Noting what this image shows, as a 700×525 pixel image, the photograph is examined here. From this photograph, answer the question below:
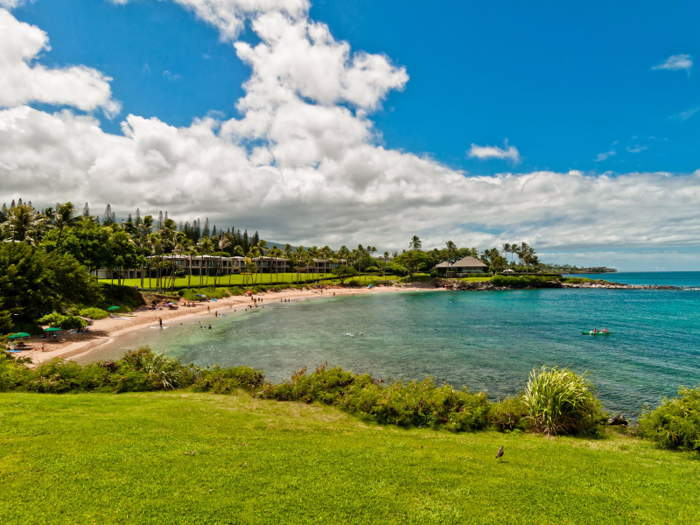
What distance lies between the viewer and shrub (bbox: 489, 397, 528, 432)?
48.7ft

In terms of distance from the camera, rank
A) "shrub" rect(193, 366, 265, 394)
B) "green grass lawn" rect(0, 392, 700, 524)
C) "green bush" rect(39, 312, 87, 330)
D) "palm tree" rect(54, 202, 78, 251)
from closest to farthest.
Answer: "green grass lawn" rect(0, 392, 700, 524)
"shrub" rect(193, 366, 265, 394)
"green bush" rect(39, 312, 87, 330)
"palm tree" rect(54, 202, 78, 251)

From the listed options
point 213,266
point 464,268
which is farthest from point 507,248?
point 213,266

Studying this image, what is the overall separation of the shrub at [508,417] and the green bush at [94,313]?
2003 inches

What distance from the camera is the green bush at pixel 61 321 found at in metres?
37.6

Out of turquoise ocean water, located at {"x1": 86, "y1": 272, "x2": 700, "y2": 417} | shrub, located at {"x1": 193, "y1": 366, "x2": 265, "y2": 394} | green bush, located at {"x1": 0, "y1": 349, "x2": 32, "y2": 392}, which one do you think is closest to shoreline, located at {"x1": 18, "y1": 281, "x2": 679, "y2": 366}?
green bush, located at {"x1": 0, "y1": 349, "x2": 32, "y2": 392}

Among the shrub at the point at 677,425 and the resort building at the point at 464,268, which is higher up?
the resort building at the point at 464,268

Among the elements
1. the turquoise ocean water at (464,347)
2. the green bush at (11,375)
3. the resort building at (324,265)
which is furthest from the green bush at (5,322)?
the resort building at (324,265)

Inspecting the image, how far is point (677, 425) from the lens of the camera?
12.6 m

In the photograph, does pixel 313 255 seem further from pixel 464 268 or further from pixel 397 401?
pixel 397 401

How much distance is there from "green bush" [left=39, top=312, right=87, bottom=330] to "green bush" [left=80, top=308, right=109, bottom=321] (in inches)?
275

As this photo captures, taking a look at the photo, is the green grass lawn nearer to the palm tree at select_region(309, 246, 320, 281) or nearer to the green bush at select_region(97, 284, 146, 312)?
A: the green bush at select_region(97, 284, 146, 312)

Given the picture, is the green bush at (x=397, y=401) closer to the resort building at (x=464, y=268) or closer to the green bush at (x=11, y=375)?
the green bush at (x=11, y=375)

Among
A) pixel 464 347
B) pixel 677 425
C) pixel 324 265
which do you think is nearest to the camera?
pixel 677 425

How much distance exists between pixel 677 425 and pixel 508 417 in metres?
5.81
